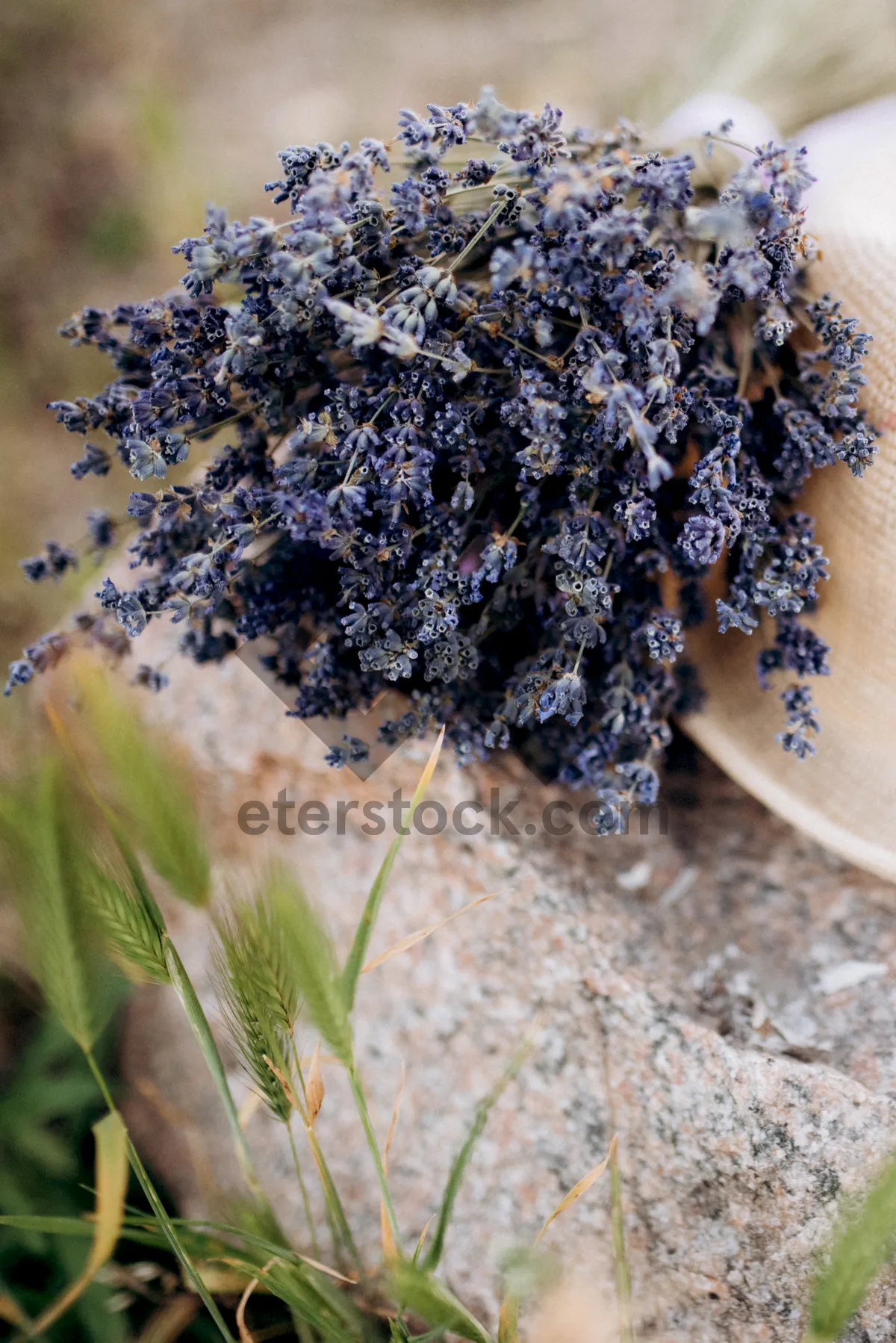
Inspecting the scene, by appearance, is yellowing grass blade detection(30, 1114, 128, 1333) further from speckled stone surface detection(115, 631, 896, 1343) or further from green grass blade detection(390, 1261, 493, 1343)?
speckled stone surface detection(115, 631, 896, 1343)

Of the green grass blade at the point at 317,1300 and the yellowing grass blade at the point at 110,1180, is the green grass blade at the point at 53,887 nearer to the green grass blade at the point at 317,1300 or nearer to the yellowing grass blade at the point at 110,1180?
the yellowing grass blade at the point at 110,1180

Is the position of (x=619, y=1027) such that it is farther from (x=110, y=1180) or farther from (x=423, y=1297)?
(x=110, y=1180)

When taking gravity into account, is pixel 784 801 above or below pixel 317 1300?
above

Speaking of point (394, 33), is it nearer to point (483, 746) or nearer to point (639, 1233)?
point (483, 746)

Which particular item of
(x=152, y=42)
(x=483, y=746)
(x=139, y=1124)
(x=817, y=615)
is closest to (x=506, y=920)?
(x=483, y=746)

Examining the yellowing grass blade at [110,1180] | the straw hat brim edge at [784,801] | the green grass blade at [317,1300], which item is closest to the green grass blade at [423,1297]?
the green grass blade at [317,1300]

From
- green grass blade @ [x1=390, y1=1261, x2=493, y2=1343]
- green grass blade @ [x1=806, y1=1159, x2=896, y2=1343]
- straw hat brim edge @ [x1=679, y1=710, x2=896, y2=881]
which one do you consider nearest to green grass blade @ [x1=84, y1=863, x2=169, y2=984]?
green grass blade @ [x1=390, y1=1261, x2=493, y2=1343]

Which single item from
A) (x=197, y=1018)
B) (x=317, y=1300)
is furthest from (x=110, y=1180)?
(x=317, y=1300)
